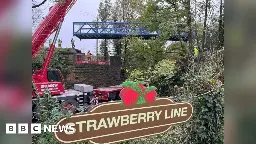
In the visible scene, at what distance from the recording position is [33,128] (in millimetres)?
3047

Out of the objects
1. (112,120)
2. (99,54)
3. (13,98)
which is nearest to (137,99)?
(112,120)

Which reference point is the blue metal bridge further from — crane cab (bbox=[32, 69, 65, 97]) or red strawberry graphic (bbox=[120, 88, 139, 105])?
red strawberry graphic (bbox=[120, 88, 139, 105])

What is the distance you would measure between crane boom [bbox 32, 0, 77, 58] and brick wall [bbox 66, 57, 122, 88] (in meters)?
0.46

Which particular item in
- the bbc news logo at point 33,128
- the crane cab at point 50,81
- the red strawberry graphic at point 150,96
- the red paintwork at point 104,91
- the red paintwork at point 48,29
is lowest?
the bbc news logo at point 33,128

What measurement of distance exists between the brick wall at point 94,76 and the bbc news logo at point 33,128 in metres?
0.48

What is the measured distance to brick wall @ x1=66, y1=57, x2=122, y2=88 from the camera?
3.60 m

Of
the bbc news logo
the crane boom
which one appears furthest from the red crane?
the bbc news logo

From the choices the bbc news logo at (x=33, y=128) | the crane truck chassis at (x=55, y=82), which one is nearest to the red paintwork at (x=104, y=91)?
the crane truck chassis at (x=55, y=82)

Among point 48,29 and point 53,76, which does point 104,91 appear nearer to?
point 53,76

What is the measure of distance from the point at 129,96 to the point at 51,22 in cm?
104

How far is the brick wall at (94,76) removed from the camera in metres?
3.60

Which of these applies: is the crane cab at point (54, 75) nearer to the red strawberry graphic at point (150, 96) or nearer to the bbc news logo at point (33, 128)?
the bbc news logo at point (33, 128)

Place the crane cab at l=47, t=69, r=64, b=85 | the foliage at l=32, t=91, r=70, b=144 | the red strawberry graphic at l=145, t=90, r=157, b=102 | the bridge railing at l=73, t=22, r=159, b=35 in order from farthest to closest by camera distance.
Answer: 1. the red strawberry graphic at l=145, t=90, r=157, b=102
2. the bridge railing at l=73, t=22, r=159, b=35
3. the crane cab at l=47, t=69, r=64, b=85
4. the foliage at l=32, t=91, r=70, b=144

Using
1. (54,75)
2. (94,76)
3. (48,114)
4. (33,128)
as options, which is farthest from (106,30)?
(33,128)
